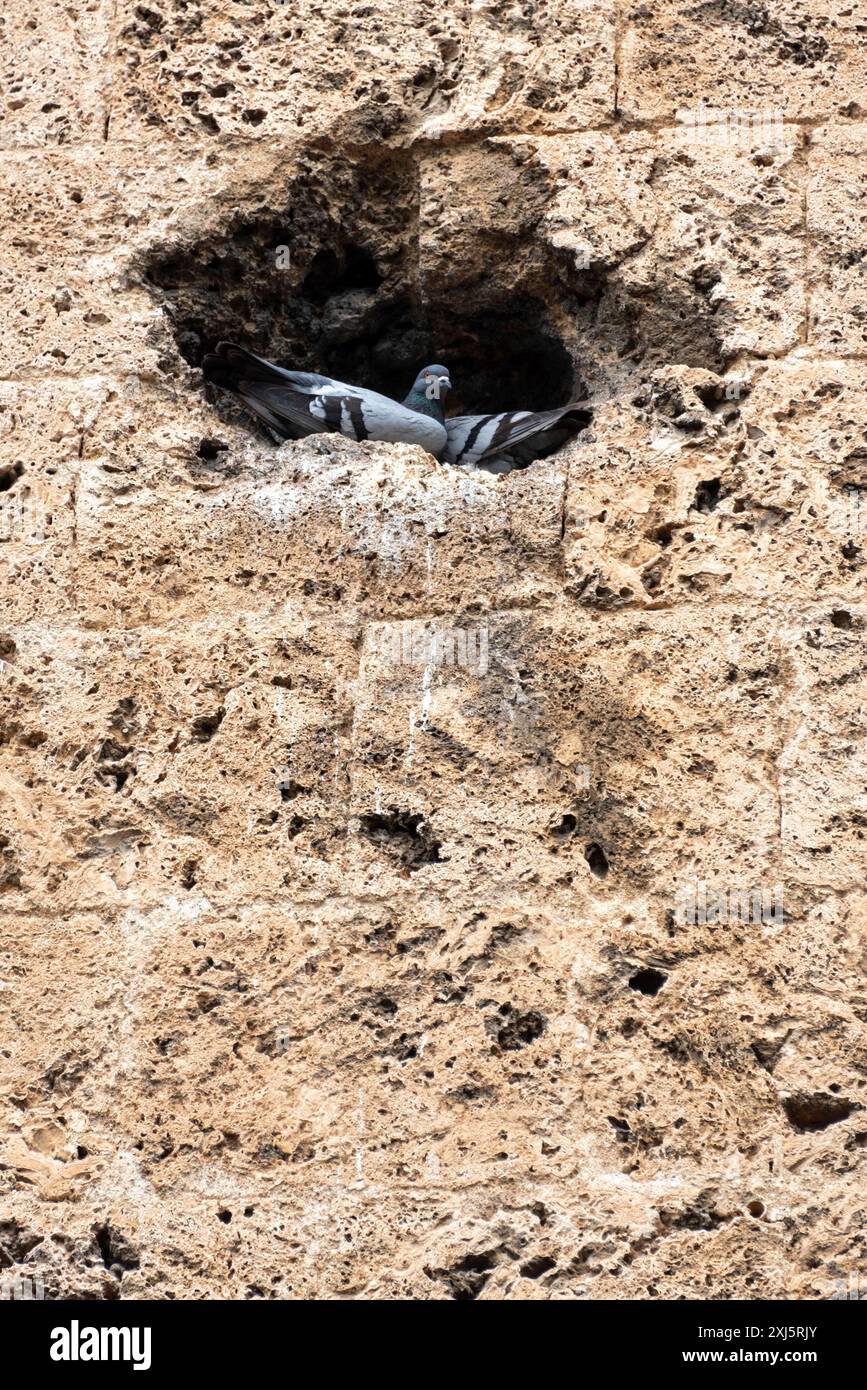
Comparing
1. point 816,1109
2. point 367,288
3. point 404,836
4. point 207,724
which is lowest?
point 816,1109

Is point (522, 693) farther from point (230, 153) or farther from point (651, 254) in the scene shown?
point (230, 153)

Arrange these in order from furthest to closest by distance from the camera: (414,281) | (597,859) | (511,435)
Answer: (414,281) → (511,435) → (597,859)

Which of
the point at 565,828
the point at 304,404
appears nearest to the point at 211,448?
the point at 304,404

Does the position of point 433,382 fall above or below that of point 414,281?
below

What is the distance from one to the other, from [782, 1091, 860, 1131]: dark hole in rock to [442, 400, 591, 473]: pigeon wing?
134cm

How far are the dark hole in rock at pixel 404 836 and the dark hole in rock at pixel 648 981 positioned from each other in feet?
1.26

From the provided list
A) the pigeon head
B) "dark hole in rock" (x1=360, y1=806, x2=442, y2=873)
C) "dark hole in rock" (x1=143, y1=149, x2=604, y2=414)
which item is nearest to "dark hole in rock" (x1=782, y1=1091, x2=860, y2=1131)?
"dark hole in rock" (x1=360, y1=806, x2=442, y2=873)

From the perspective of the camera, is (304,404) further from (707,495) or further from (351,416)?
(707,495)

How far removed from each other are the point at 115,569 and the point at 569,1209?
141 cm

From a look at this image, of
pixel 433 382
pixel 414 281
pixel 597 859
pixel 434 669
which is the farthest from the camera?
pixel 433 382

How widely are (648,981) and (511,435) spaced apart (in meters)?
1.20

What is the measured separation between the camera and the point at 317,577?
3020 millimetres

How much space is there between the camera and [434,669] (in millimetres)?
2920

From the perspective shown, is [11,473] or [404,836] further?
[11,473]
